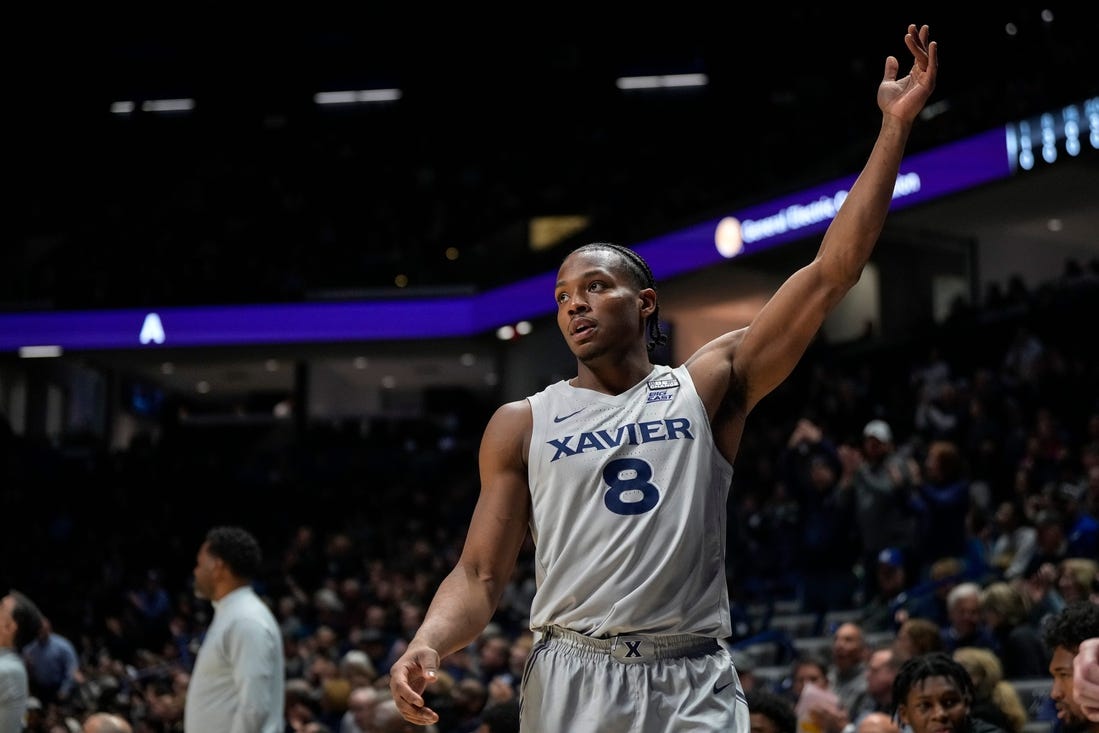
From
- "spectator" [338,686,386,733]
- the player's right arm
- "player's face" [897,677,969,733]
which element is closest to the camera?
the player's right arm

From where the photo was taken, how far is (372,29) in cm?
2617

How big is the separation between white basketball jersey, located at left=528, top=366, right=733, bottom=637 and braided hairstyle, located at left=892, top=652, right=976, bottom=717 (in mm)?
1798

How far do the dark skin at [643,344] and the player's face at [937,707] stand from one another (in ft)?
5.90

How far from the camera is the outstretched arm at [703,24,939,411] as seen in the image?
9.21 feet

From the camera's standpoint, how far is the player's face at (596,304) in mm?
2955

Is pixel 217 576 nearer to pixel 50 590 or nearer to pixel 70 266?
pixel 50 590

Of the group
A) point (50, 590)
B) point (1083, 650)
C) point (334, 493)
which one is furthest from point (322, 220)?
point (1083, 650)

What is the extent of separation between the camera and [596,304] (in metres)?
2.96

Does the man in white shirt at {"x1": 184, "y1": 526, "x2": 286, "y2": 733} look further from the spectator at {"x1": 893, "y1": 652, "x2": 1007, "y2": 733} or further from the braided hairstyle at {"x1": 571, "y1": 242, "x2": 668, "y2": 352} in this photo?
the braided hairstyle at {"x1": 571, "y1": 242, "x2": 668, "y2": 352}

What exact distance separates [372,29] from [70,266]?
7296mm

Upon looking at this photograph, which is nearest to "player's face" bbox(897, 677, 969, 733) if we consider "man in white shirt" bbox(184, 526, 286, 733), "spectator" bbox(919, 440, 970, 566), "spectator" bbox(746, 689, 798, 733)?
"spectator" bbox(746, 689, 798, 733)

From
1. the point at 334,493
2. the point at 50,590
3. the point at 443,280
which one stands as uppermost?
the point at 443,280

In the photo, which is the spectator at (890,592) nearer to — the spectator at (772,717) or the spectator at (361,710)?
the spectator at (361,710)

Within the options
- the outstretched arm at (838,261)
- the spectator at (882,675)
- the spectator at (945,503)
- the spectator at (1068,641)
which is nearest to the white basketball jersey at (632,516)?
the outstretched arm at (838,261)
